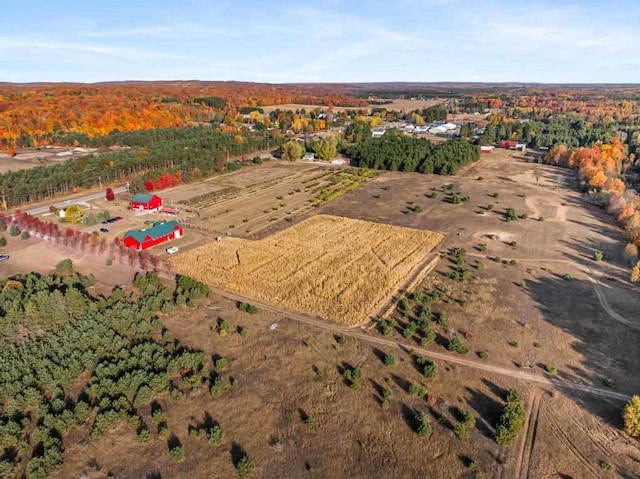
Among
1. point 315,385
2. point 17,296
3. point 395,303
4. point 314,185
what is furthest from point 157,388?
point 314,185

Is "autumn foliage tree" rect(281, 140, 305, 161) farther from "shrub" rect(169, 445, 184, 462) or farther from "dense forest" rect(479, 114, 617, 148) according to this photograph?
"shrub" rect(169, 445, 184, 462)

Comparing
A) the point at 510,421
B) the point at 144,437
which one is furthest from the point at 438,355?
the point at 144,437

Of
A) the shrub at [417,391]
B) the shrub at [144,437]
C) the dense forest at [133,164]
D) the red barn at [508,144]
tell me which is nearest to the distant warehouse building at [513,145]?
the red barn at [508,144]

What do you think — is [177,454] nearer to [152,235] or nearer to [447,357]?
[447,357]

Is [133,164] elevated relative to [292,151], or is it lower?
elevated

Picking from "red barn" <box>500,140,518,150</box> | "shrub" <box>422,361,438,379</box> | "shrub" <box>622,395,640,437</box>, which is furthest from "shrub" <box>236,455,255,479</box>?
"red barn" <box>500,140,518,150</box>

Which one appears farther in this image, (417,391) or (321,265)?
(321,265)

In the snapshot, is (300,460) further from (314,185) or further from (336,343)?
(314,185)
